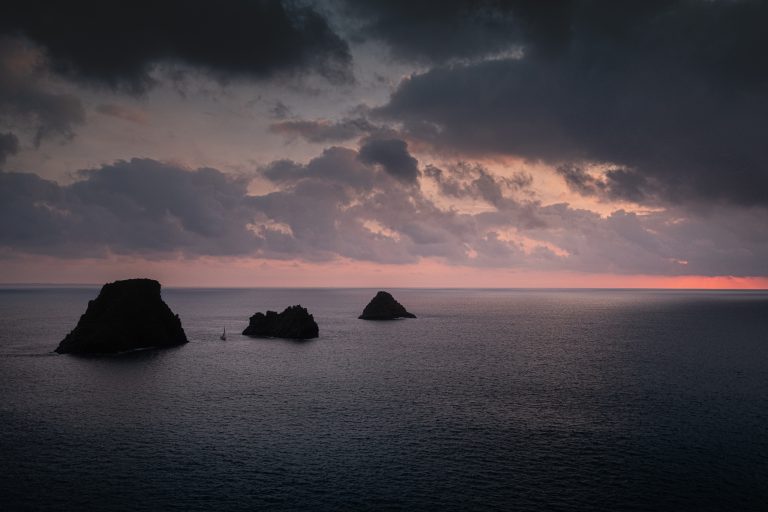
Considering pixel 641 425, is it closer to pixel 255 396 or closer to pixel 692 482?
pixel 692 482

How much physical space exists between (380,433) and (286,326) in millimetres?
95220

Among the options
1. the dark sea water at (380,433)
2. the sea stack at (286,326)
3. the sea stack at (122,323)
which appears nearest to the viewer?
the dark sea water at (380,433)

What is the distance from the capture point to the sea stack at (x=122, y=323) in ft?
359

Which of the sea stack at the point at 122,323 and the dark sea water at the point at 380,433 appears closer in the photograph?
the dark sea water at the point at 380,433

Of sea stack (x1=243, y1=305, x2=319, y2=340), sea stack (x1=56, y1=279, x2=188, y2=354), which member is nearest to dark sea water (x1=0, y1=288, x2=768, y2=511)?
sea stack (x1=56, y1=279, x2=188, y2=354)

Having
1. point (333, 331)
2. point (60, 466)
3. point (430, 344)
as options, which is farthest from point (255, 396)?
point (333, 331)

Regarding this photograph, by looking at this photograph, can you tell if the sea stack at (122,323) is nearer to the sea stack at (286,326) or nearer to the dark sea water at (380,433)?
the dark sea water at (380,433)

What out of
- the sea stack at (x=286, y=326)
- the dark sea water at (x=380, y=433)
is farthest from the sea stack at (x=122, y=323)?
the sea stack at (x=286, y=326)

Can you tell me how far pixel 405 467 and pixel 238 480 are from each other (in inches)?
615

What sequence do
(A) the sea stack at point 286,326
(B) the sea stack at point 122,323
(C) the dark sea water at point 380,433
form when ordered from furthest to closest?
(A) the sea stack at point 286,326 < (B) the sea stack at point 122,323 < (C) the dark sea water at point 380,433

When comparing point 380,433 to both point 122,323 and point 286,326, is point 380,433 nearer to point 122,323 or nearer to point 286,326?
point 122,323

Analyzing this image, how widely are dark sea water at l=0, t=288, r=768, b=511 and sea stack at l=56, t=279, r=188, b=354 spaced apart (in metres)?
7.18

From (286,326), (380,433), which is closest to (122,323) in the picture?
(286,326)

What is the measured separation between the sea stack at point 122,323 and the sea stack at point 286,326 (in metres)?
29.8
